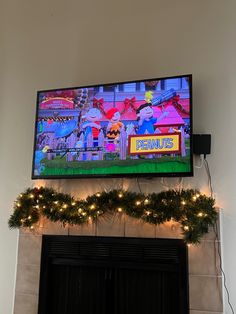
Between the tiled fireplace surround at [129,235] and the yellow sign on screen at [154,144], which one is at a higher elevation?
the yellow sign on screen at [154,144]

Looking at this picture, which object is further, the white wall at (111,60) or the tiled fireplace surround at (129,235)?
the white wall at (111,60)

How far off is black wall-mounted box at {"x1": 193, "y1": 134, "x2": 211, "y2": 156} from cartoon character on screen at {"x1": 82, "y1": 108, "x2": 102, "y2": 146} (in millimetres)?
723

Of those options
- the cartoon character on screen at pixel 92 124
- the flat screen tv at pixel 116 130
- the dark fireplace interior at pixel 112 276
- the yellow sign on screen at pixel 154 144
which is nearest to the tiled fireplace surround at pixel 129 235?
the dark fireplace interior at pixel 112 276

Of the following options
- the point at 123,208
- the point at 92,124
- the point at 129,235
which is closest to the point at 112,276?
the point at 129,235

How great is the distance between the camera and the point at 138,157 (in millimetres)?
2607

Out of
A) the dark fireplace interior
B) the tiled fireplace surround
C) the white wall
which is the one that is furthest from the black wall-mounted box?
the dark fireplace interior

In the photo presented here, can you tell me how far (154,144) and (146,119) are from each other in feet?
0.64

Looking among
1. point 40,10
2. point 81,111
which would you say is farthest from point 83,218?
point 40,10

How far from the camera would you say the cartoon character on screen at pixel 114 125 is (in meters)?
2.68

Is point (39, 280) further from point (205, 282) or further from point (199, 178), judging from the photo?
point (199, 178)

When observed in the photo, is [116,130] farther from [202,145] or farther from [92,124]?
[202,145]

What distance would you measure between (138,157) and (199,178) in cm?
47

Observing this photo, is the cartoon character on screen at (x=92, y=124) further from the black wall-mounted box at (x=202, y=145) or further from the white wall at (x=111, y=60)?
the black wall-mounted box at (x=202, y=145)

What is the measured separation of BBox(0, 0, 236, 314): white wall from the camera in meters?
2.64
